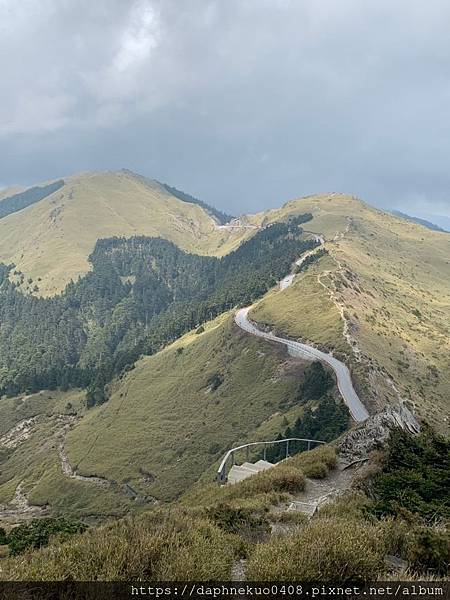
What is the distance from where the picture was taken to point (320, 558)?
326 inches

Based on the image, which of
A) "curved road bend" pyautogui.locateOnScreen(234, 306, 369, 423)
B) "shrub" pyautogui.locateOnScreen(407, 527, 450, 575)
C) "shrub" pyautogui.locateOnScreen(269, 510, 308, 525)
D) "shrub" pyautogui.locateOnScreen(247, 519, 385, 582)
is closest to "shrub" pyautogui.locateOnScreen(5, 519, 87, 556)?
"shrub" pyautogui.locateOnScreen(269, 510, 308, 525)

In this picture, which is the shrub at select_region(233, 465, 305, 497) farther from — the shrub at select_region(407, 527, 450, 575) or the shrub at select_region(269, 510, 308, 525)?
the shrub at select_region(407, 527, 450, 575)

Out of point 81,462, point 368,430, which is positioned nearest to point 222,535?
point 368,430

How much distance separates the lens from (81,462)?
373 ft

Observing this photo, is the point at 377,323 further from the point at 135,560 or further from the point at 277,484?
the point at 135,560

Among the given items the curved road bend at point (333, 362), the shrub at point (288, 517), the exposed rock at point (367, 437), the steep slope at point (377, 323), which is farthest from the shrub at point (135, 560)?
the steep slope at point (377, 323)

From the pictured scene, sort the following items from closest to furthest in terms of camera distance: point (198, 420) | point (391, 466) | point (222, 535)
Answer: point (222, 535)
point (391, 466)
point (198, 420)

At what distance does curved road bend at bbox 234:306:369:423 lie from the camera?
69213mm

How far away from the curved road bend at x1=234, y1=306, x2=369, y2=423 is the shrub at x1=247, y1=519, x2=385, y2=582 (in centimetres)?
4872

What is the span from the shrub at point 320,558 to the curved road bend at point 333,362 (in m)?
48.7

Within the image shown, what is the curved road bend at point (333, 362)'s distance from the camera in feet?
227

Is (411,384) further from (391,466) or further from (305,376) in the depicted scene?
(391,466)

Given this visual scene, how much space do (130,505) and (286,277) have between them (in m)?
111

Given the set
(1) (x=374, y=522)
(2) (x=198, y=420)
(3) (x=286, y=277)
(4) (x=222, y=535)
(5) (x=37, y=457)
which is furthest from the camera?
(3) (x=286, y=277)
